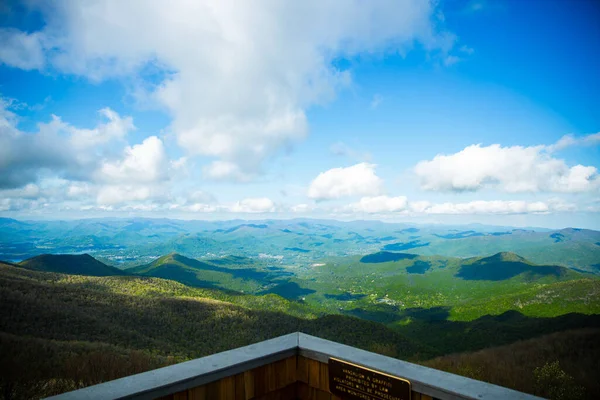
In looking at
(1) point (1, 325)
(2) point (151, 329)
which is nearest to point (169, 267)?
(2) point (151, 329)

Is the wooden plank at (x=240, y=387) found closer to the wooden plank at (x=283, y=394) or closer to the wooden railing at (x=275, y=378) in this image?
the wooden railing at (x=275, y=378)

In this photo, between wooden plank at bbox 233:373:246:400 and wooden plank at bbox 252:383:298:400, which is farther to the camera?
wooden plank at bbox 252:383:298:400

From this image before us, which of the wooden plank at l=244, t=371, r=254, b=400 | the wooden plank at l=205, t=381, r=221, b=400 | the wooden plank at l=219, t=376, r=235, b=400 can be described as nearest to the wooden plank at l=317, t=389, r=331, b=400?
the wooden plank at l=244, t=371, r=254, b=400

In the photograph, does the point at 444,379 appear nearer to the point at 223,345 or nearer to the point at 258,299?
the point at 223,345

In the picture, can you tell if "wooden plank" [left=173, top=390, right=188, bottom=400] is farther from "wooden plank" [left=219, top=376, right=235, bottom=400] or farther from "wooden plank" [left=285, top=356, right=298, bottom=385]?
"wooden plank" [left=285, top=356, right=298, bottom=385]

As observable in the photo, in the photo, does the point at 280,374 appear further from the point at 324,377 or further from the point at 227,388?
the point at 227,388

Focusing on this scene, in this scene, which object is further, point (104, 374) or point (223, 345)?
point (223, 345)
